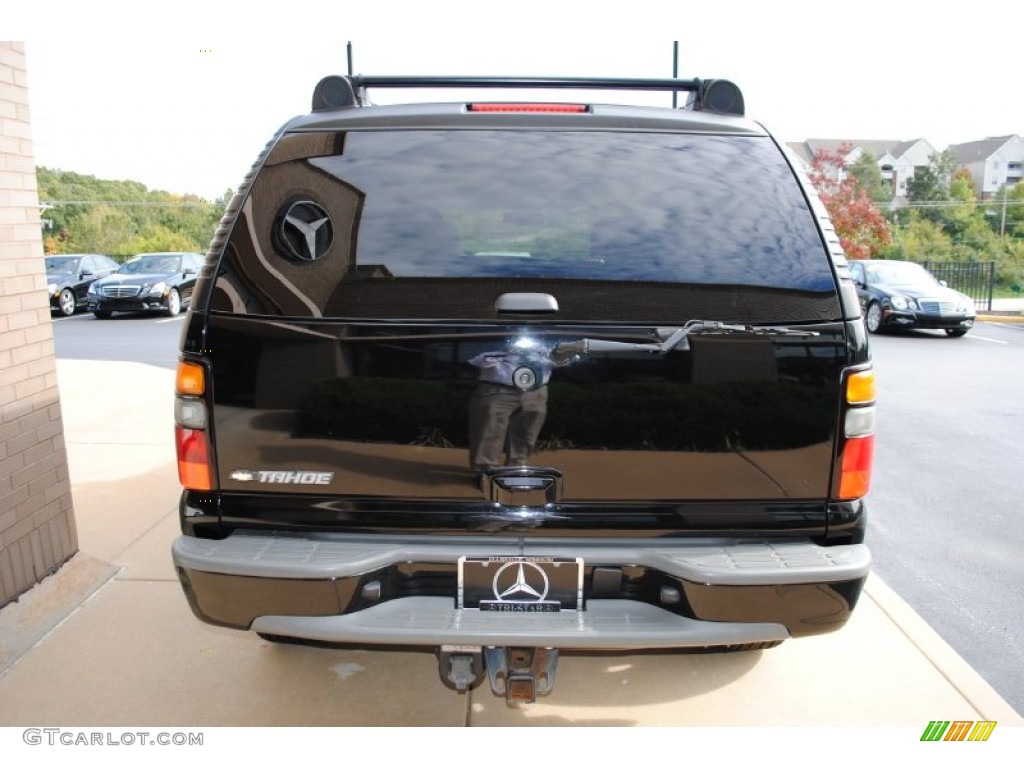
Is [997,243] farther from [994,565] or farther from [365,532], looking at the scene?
[365,532]

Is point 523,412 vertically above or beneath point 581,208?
beneath

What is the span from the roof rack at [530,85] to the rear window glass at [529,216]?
14.5 inches

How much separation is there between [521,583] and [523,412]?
478 millimetres

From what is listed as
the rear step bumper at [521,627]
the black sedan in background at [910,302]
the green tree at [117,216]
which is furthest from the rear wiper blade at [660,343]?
the green tree at [117,216]

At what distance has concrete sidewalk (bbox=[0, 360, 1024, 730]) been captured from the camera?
2684 mm

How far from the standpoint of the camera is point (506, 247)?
7.01 feet

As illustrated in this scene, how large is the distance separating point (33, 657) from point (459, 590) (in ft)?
6.64

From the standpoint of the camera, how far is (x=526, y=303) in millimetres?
2014

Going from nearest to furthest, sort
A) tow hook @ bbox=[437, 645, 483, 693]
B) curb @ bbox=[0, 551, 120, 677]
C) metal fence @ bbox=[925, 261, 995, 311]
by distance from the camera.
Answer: tow hook @ bbox=[437, 645, 483, 693] → curb @ bbox=[0, 551, 120, 677] → metal fence @ bbox=[925, 261, 995, 311]

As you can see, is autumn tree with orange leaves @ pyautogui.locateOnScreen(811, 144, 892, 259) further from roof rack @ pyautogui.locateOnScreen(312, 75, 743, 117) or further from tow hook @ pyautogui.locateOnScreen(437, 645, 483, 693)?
tow hook @ pyautogui.locateOnScreen(437, 645, 483, 693)

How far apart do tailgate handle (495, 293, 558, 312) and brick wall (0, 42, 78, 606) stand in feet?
7.75

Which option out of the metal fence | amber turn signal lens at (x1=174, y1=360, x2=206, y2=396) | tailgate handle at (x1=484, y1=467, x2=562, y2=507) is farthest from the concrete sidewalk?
the metal fence

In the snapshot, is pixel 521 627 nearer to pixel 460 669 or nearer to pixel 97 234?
pixel 460 669

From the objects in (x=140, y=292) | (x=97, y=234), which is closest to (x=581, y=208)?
(x=140, y=292)
